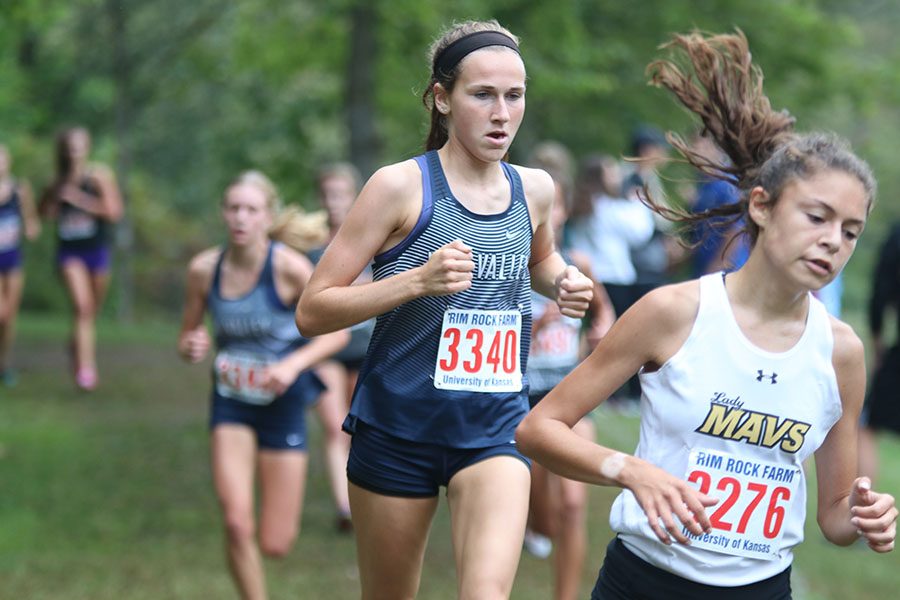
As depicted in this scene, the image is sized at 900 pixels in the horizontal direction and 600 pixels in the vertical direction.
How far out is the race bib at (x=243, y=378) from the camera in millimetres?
5922

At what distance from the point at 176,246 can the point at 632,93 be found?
10930mm

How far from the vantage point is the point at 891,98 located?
20.9 meters

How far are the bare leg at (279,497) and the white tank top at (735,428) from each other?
2.95m

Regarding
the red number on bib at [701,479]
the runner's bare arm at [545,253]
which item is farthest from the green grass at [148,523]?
the red number on bib at [701,479]

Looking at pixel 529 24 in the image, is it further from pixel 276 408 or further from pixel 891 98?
pixel 276 408

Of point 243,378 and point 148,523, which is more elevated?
point 243,378

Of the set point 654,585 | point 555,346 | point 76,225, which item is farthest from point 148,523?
point 654,585

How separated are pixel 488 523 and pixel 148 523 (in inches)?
192

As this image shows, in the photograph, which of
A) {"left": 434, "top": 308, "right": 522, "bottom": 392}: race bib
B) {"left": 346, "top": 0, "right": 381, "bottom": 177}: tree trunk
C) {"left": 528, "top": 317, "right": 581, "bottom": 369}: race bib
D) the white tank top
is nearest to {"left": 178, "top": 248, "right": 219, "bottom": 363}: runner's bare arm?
{"left": 528, "top": 317, "right": 581, "bottom": 369}: race bib

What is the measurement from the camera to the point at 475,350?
4.03 m

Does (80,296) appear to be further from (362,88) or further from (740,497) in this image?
(740,497)

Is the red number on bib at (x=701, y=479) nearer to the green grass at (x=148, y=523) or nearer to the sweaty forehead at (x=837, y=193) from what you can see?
the sweaty forehead at (x=837, y=193)

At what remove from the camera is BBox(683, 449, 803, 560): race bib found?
3.25 meters

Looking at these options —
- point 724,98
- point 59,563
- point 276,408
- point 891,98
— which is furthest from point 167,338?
point 724,98
